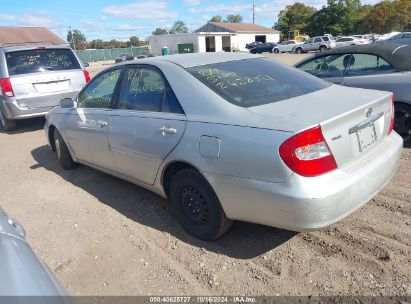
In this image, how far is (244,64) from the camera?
3.63 m

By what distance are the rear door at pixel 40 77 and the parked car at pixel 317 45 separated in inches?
1461

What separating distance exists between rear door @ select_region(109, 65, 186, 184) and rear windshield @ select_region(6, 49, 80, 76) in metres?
4.78

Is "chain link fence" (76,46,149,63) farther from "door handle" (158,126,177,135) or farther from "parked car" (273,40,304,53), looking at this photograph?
"door handle" (158,126,177,135)

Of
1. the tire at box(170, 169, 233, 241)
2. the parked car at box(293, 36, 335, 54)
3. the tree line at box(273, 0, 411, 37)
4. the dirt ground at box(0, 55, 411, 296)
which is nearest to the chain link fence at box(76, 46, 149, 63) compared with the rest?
the parked car at box(293, 36, 335, 54)

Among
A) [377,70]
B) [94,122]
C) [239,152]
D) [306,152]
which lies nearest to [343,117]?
[306,152]

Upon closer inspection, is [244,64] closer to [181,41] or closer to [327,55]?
[327,55]

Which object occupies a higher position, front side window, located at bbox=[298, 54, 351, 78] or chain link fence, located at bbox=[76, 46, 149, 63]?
front side window, located at bbox=[298, 54, 351, 78]

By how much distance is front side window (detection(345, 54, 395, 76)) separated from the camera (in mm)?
5184

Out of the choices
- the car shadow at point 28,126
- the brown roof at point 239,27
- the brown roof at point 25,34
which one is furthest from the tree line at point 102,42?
the car shadow at point 28,126

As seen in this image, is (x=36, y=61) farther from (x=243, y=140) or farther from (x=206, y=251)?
(x=243, y=140)

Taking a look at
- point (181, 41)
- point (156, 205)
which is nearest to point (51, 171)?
point (156, 205)

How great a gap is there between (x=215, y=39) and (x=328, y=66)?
2421 inches

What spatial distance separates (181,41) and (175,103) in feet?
206

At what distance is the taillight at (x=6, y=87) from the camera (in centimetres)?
748
